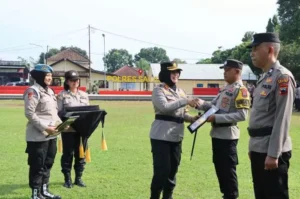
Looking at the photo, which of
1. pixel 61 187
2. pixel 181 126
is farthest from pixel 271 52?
pixel 61 187

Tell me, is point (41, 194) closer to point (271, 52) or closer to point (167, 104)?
point (167, 104)

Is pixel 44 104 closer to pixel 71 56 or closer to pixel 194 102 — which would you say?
pixel 194 102

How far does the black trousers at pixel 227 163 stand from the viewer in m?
4.91

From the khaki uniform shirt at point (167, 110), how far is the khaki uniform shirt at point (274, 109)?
1307mm

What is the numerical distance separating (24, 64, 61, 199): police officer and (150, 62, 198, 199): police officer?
1.43 meters

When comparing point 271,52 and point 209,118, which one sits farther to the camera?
point 209,118

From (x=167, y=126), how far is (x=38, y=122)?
170cm

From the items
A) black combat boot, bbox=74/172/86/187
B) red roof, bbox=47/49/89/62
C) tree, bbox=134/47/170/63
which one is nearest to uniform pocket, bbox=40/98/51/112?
black combat boot, bbox=74/172/86/187

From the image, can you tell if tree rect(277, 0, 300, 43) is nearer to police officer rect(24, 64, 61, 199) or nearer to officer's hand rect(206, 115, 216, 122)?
officer's hand rect(206, 115, 216, 122)

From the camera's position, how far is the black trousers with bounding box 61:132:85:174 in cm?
618

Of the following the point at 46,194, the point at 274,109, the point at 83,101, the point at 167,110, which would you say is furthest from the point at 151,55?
the point at 274,109

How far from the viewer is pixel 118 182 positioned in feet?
20.7

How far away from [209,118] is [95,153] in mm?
4546

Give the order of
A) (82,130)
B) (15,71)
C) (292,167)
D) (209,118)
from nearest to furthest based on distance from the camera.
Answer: (209,118) → (82,130) → (292,167) → (15,71)
